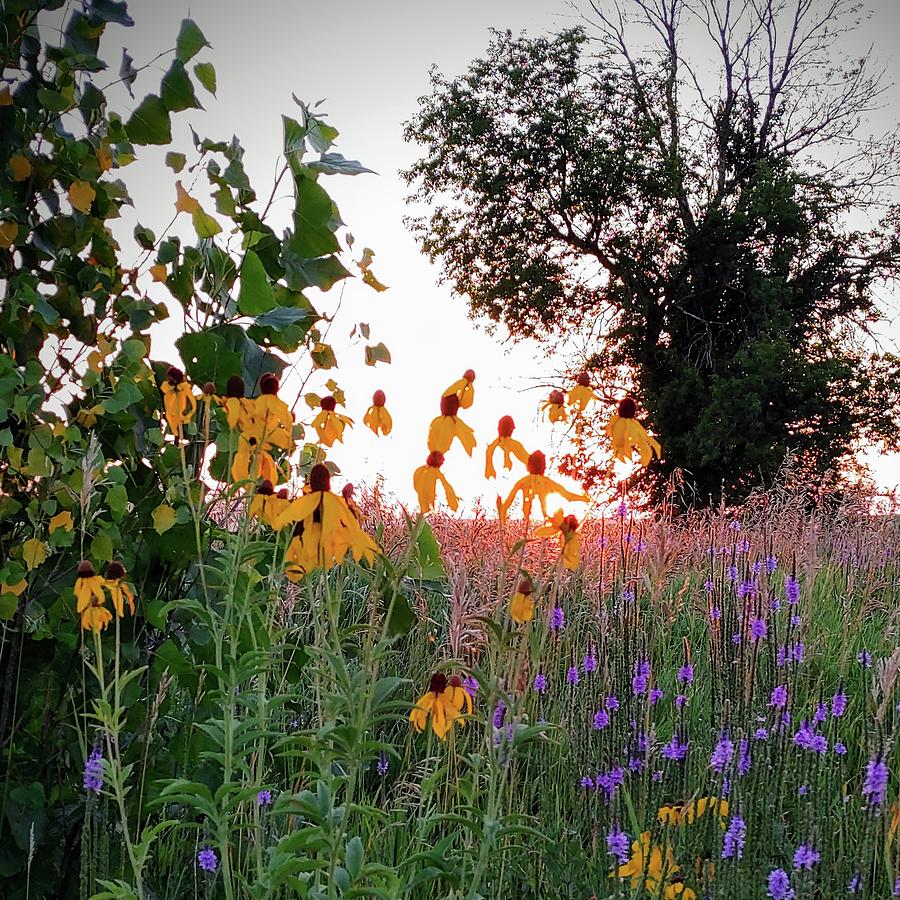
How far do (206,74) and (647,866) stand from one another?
1.98m

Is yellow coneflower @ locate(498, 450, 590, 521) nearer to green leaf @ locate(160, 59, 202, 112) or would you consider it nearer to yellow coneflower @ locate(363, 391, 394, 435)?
yellow coneflower @ locate(363, 391, 394, 435)

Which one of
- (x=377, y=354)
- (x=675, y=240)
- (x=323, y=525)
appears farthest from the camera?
(x=675, y=240)

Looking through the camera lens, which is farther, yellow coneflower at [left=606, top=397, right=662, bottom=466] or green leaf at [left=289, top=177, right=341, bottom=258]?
green leaf at [left=289, top=177, right=341, bottom=258]

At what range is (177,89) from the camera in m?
2.24

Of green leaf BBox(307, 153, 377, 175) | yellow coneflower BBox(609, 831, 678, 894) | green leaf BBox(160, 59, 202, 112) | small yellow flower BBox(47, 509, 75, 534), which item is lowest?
yellow coneflower BBox(609, 831, 678, 894)

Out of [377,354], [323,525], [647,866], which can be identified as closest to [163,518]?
[377,354]

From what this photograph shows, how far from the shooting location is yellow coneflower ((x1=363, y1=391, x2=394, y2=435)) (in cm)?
175

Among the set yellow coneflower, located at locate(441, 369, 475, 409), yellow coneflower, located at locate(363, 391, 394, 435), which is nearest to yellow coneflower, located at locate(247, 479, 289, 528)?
yellow coneflower, located at locate(363, 391, 394, 435)

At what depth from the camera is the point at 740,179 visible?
723 inches

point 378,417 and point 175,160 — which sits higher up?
point 175,160

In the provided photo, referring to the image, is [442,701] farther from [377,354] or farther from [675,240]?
[675,240]

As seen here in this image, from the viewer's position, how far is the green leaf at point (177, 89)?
2.22 metres

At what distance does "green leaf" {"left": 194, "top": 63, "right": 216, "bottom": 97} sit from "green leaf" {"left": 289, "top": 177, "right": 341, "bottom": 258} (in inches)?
12.0

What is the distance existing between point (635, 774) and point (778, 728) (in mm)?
391
